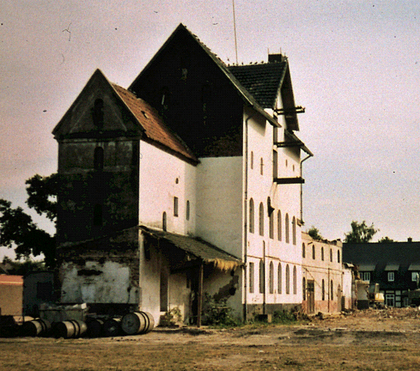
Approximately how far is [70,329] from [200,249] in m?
8.68

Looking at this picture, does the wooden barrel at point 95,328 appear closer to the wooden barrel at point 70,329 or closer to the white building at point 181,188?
the wooden barrel at point 70,329

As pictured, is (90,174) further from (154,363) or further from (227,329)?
(154,363)

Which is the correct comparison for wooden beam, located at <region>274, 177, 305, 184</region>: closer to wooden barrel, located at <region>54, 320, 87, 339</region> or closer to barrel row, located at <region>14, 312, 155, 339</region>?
barrel row, located at <region>14, 312, 155, 339</region>

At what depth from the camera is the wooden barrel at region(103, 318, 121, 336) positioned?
2953 centimetres

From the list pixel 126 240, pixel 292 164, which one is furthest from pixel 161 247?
pixel 292 164

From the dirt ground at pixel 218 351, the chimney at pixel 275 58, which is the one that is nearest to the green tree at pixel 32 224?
the chimney at pixel 275 58

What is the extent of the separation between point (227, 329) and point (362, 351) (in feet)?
37.6

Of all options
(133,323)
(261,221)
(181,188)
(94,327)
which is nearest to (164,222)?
(181,188)

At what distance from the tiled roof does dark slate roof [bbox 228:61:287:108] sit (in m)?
6.46

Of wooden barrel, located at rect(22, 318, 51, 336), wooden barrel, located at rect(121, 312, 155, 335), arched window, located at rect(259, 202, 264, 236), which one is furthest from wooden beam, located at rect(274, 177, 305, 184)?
wooden barrel, located at rect(22, 318, 51, 336)

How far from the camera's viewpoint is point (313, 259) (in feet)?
207

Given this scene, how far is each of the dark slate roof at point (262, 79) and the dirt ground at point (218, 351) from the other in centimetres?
1577

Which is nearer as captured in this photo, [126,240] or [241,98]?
[126,240]

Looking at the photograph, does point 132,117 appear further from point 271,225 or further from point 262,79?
point 271,225
